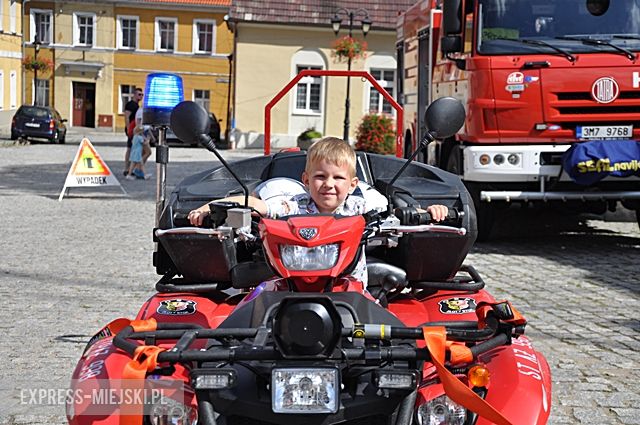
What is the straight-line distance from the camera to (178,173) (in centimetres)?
2633

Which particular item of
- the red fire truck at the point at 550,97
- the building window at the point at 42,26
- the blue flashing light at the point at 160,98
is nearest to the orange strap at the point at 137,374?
the blue flashing light at the point at 160,98

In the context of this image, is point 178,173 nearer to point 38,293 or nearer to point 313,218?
point 38,293

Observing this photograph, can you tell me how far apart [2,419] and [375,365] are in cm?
223

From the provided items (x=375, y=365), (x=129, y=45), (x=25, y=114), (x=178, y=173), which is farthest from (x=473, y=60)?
(x=129, y=45)

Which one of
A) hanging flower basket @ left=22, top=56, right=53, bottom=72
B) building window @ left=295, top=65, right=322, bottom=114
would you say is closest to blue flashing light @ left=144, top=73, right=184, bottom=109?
building window @ left=295, top=65, right=322, bottom=114

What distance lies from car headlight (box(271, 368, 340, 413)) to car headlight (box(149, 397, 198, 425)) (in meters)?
0.35

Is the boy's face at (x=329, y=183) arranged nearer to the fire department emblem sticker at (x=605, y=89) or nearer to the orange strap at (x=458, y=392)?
the orange strap at (x=458, y=392)

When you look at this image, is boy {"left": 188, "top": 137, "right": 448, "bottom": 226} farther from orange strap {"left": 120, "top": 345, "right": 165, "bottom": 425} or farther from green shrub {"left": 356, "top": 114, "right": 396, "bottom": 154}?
green shrub {"left": 356, "top": 114, "right": 396, "bottom": 154}

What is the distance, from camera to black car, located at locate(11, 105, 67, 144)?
141 feet

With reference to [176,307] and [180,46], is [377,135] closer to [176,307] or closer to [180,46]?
[176,307]

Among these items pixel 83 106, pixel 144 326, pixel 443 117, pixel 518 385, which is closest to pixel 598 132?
pixel 443 117

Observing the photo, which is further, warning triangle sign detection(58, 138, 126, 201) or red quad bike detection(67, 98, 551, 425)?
warning triangle sign detection(58, 138, 126, 201)

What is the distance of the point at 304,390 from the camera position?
136 inches

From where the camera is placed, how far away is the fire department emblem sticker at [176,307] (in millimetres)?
4844
